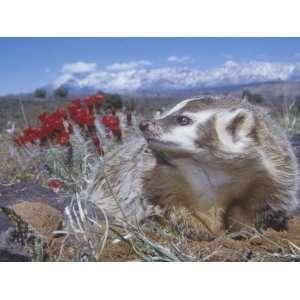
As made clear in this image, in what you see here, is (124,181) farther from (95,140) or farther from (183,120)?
(183,120)

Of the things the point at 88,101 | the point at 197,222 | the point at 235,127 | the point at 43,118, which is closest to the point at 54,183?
the point at 43,118

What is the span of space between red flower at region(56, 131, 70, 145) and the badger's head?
720 millimetres

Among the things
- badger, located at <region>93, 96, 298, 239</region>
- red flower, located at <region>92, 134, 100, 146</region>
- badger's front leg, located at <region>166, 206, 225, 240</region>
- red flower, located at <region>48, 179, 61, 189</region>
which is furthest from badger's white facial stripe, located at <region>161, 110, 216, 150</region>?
red flower, located at <region>48, 179, 61, 189</region>

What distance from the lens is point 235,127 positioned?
10.9 ft

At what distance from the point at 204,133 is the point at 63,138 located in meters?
1.02

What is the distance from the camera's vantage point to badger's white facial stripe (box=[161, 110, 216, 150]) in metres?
3.19

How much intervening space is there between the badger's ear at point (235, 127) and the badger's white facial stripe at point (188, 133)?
0.09m

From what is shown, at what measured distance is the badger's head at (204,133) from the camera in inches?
126

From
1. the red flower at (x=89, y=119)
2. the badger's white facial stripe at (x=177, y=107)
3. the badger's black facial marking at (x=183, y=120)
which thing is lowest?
the red flower at (x=89, y=119)

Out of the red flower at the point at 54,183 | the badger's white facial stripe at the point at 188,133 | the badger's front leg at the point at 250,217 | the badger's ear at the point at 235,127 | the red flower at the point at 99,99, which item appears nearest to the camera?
the badger's white facial stripe at the point at 188,133

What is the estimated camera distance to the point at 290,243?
136 inches

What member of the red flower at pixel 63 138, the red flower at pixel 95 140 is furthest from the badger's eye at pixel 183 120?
the red flower at pixel 63 138

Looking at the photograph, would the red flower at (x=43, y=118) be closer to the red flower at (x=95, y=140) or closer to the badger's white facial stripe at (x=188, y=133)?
the red flower at (x=95, y=140)

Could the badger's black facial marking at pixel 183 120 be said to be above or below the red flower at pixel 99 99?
above
